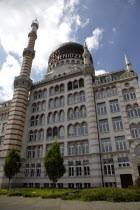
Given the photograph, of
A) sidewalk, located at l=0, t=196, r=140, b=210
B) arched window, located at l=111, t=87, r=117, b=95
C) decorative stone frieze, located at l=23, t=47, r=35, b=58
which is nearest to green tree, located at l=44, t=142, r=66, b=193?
sidewalk, located at l=0, t=196, r=140, b=210

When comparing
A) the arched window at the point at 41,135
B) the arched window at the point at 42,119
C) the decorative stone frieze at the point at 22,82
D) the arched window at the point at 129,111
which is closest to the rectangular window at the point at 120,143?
the arched window at the point at 129,111

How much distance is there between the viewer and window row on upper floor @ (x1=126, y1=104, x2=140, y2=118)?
26302mm

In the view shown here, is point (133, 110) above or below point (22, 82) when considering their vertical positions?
below

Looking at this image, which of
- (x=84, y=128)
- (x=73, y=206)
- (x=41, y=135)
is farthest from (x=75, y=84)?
(x=73, y=206)

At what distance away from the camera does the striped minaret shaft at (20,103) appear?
30.7 meters

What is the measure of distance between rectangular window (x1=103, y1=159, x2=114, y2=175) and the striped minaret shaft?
1811 centimetres

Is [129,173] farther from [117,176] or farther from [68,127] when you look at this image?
[68,127]

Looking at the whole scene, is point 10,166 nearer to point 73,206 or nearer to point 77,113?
point 77,113

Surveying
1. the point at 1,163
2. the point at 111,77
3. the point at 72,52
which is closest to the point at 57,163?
the point at 1,163

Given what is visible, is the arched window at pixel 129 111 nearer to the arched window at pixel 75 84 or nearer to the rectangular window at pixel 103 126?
the rectangular window at pixel 103 126

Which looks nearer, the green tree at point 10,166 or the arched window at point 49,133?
the green tree at point 10,166

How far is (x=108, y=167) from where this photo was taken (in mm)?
24719

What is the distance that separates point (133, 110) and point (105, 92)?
6997 millimetres

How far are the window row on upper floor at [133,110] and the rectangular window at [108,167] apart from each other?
351 inches
